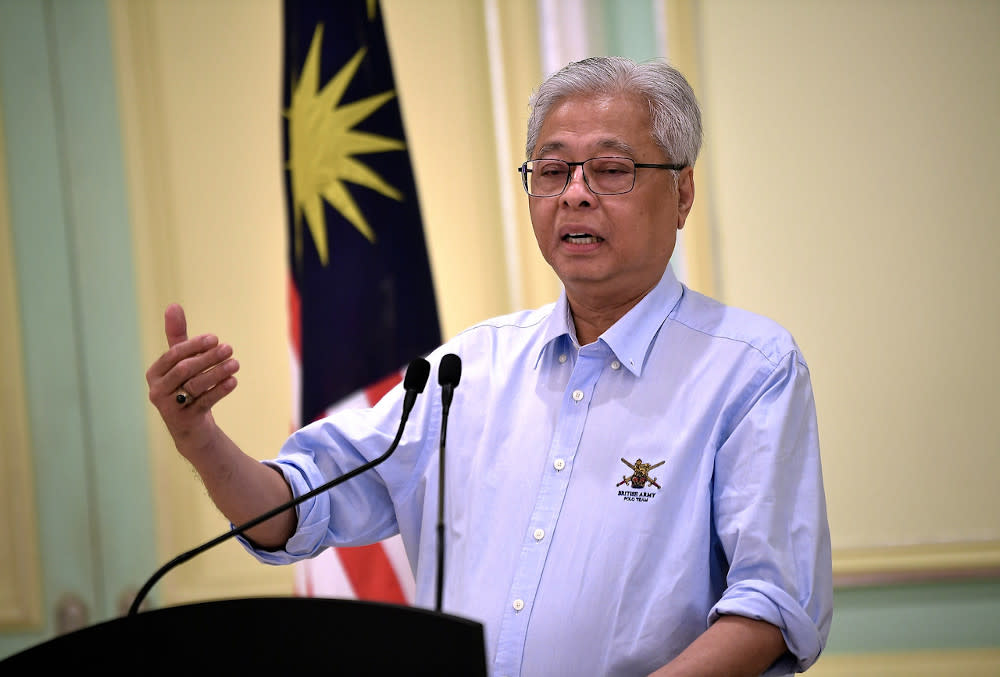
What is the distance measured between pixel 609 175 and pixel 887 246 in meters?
1.34

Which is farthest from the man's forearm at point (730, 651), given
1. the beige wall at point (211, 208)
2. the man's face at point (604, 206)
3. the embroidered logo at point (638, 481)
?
the beige wall at point (211, 208)

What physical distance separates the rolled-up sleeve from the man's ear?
1.09 feet

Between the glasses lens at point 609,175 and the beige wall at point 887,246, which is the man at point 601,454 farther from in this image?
the beige wall at point 887,246

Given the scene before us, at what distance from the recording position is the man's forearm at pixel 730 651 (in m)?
1.17

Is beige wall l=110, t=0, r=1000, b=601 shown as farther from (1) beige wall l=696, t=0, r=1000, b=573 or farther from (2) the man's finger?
(2) the man's finger

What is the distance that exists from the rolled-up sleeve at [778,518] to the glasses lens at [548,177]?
1.42ft

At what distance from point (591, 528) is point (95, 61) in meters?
2.48

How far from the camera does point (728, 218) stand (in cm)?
261

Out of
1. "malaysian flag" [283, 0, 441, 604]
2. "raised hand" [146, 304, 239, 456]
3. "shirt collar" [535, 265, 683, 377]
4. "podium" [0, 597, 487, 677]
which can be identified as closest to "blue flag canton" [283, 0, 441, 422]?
"malaysian flag" [283, 0, 441, 604]

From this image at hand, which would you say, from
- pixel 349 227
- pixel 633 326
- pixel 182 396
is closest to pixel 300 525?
pixel 182 396

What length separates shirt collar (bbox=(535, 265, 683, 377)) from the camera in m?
1.47

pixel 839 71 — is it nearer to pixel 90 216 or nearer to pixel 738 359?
pixel 738 359

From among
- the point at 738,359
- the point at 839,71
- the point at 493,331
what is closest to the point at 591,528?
the point at 738,359

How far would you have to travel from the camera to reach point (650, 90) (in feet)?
4.89
